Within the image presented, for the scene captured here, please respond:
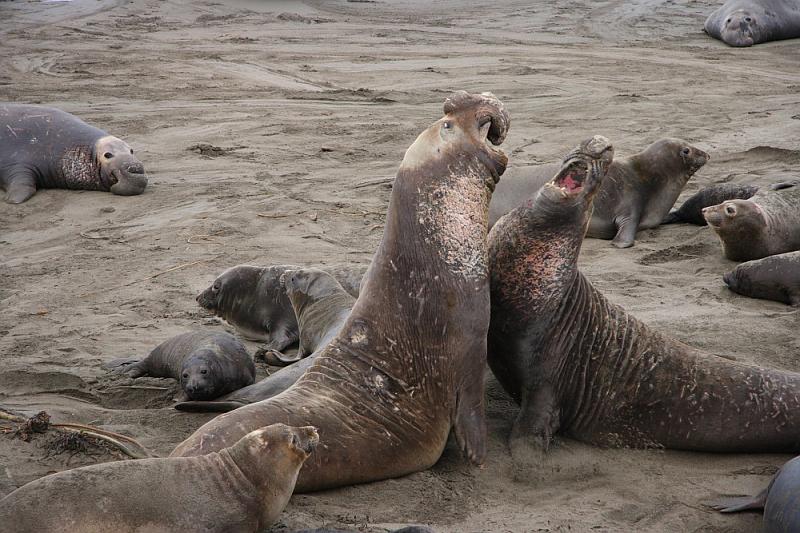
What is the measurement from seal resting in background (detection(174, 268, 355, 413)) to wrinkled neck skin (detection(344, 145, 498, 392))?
78 cm

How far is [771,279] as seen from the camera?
716cm

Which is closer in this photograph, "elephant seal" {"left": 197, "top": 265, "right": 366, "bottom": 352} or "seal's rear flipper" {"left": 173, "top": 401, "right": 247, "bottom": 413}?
"seal's rear flipper" {"left": 173, "top": 401, "right": 247, "bottom": 413}

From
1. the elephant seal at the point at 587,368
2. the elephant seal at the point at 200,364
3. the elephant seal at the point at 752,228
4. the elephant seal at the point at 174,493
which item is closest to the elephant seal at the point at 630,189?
the elephant seal at the point at 752,228

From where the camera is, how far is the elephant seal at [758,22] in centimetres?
1691

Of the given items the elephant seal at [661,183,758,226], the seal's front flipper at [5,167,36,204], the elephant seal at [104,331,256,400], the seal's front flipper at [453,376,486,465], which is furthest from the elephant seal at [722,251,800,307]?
the seal's front flipper at [5,167,36,204]

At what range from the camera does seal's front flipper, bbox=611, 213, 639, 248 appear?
28.4 ft

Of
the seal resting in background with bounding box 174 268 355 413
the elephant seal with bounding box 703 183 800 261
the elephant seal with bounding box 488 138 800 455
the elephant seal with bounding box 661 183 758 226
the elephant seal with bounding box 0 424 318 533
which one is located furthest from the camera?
the elephant seal with bounding box 661 183 758 226

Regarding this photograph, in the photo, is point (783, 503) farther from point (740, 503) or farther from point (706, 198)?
point (706, 198)

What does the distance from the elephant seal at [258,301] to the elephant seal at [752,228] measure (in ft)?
9.15

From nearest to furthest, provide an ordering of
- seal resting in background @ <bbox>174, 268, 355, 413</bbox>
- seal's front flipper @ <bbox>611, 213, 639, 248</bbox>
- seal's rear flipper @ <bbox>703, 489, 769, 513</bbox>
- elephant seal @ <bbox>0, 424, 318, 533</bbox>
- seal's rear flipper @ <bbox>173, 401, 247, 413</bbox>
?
elephant seal @ <bbox>0, 424, 318, 533</bbox> → seal's rear flipper @ <bbox>703, 489, 769, 513</bbox> → seal's rear flipper @ <bbox>173, 401, 247, 413</bbox> → seal resting in background @ <bbox>174, 268, 355, 413</bbox> → seal's front flipper @ <bbox>611, 213, 639, 248</bbox>

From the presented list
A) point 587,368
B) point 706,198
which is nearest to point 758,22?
point 706,198

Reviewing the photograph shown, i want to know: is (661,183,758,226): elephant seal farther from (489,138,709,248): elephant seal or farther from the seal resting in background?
the seal resting in background

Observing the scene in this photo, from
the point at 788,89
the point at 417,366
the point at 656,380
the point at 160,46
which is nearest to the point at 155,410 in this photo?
the point at 417,366

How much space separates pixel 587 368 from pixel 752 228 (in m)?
3.38
